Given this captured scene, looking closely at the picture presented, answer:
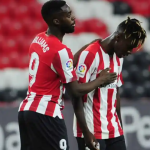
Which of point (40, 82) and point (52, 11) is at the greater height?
point (52, 11)

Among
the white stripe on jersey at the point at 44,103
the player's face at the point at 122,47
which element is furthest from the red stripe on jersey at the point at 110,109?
the white stripe on jersey at the point at 44,103

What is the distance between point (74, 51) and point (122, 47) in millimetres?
4984

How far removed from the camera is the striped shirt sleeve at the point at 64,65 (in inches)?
142

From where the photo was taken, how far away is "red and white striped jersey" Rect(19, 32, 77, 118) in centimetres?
363

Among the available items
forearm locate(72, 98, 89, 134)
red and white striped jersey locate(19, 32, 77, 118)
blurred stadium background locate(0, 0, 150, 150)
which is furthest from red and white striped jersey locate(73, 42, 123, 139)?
blurred stadium background locate(0, 0, 150, 150)

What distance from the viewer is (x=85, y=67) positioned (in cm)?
399

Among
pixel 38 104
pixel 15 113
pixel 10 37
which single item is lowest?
pixel 38 104

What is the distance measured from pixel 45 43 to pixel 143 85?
16.3 ft

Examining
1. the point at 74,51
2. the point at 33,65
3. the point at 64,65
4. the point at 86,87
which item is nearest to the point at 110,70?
the point at 86,87

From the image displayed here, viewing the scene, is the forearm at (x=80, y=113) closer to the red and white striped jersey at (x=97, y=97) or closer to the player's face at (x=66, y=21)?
the red and white striped jersey at (x=97, y=97)

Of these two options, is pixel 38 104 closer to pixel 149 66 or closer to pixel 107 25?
pixel 149 66

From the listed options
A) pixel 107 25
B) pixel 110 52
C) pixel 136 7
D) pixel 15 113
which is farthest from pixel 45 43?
pixel 136 7

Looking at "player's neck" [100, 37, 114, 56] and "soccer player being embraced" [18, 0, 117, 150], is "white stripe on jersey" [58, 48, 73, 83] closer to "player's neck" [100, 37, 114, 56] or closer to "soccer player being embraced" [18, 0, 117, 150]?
"soccer player being embraced" [18, 0, 117, 150]

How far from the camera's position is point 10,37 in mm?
9055
